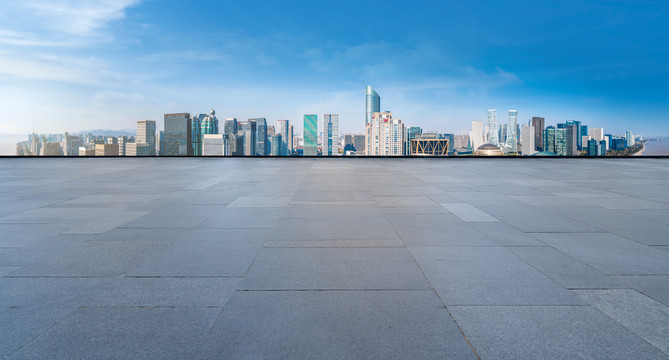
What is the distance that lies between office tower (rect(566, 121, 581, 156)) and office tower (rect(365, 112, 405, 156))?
12.7 m

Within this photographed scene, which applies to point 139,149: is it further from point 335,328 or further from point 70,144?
point 335,328

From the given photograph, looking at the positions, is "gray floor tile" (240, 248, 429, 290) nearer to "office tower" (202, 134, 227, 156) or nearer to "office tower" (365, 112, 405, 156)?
"office tower" (202, 134, 227, 156)

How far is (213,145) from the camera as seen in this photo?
26.4 m

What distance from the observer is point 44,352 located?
2.63 m


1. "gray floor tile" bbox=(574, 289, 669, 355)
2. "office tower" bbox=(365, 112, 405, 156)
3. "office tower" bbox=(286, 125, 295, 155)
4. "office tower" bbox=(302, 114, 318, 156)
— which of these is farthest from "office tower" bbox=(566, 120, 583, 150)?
"gray floor tile" bbox=(574, 289, 669, 355)

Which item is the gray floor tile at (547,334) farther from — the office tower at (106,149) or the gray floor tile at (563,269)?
the office tower at (106,149)

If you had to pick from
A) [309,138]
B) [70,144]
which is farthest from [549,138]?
[70,144]

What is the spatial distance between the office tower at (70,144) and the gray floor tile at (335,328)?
2696 cm

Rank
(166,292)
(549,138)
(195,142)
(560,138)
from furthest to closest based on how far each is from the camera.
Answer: (549,138) < (560,138) < (195,142) < (166,292)

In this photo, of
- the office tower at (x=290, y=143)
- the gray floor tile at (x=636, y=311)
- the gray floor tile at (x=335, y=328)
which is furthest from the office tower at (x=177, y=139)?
the gray floor tile at (x=636, y=311)

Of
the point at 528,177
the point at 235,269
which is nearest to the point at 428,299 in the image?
the point at 235,269

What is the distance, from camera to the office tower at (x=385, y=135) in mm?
34875

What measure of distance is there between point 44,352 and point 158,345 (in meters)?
0.79

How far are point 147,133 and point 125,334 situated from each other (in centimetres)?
2987
